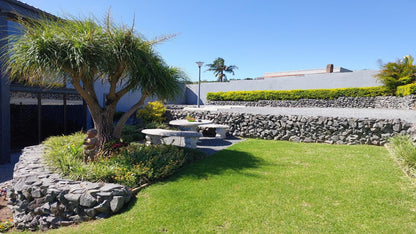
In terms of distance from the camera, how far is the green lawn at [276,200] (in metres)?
3.26

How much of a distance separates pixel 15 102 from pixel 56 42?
16.7ft

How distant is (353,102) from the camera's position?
15883 mm

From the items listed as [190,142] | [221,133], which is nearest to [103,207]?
[190,142]

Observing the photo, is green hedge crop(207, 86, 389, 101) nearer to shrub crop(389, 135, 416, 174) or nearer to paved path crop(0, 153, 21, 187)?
shrub crop(389, 135, 416, 174)

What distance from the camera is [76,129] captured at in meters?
10.9

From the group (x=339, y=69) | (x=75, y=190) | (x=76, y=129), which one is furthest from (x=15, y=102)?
(x=339, y=69)

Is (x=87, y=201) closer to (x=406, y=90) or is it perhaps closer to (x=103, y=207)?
(x=103, y=207)

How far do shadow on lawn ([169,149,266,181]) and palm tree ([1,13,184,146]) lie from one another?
7.50ft

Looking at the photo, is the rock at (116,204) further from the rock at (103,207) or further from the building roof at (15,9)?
the building roof at (15,9)

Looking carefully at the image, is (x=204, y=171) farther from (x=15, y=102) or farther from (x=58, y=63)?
(x=15, y=102)

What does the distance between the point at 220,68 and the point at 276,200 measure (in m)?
35.0

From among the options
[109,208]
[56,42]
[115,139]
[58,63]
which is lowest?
[109,208]

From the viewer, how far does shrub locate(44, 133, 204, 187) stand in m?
4.73

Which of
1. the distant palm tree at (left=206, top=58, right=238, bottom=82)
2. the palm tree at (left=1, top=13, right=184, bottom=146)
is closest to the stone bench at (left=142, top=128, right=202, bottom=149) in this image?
the palm tree at (left=1, top=13, right=184, bottom=146)
